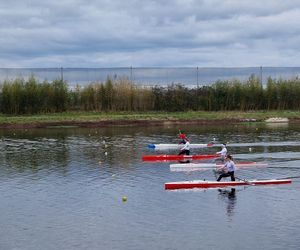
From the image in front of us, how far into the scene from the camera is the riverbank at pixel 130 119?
210ft

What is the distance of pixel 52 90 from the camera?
70.6m

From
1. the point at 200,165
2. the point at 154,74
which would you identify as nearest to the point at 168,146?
the point at 200,165

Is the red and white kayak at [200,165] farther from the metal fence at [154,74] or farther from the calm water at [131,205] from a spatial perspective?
the metal fence at [154,74]

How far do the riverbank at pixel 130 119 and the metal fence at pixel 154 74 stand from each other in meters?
7.22

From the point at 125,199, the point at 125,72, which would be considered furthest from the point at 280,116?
the point at 125,199

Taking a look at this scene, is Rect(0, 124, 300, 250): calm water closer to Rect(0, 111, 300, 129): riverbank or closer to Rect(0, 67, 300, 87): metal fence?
Rect(0, 111, 300, 129): riverbank

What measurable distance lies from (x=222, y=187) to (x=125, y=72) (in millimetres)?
50256

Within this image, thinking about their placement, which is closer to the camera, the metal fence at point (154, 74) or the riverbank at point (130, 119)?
the riverbank at point (130, 119)

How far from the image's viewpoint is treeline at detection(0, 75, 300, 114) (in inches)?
2766

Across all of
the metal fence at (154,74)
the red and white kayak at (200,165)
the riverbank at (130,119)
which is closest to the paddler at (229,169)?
the red and white kayak at (200,165)

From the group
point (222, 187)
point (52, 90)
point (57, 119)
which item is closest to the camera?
point (222, 187)

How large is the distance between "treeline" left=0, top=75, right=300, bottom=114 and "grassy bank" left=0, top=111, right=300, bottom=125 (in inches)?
73.8

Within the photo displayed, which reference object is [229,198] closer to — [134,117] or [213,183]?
[213,183]

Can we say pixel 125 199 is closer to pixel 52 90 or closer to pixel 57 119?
pixel 57 119
